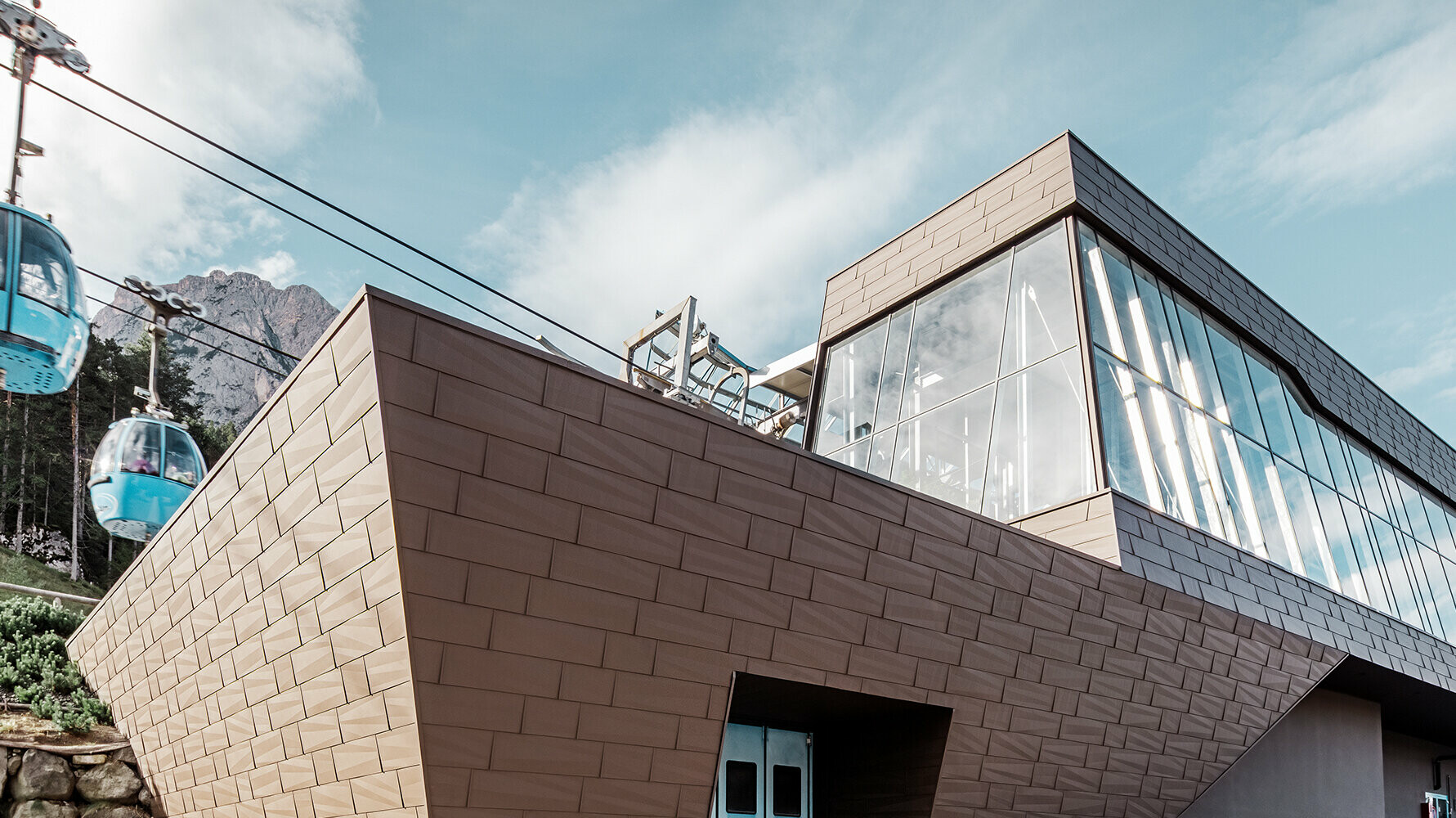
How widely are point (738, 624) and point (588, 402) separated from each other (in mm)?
2160

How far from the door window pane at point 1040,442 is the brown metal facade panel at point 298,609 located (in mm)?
7606

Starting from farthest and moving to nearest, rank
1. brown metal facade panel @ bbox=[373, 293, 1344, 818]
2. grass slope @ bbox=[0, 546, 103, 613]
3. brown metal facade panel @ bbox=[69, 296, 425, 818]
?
grass slope @ bbox=[0, 546, 103, 613]
brown metal facade panel @ bbox=[373, 293, 1344, 818]
brown metal facade panel @ bbox=[69, 296, 425, 818]

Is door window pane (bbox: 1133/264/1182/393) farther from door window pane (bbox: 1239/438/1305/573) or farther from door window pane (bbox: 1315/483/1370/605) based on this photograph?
door window pane (bbox: 1315/483/1370/605)

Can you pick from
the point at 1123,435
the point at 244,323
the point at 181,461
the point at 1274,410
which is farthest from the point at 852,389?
the point at 244,323

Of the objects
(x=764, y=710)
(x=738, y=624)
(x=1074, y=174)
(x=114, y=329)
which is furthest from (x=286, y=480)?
(x=114, y=329)

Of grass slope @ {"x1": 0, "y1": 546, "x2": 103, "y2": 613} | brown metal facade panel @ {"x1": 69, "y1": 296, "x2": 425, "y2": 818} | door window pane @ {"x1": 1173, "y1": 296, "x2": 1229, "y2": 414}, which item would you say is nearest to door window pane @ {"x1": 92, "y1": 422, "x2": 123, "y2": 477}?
brown metal facade panel @ {"x1": 69, "y1": 296, "x2": 425, "y2": 818}

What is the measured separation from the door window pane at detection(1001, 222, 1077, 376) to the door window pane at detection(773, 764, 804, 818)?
18.4ft

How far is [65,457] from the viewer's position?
118ft

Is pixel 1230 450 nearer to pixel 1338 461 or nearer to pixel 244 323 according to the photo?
pixel 1338 461

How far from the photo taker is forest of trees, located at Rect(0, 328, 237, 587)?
34.8 metres

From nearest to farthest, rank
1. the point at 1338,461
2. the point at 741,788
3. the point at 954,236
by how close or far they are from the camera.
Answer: the point at 741,788 → the point at 954,236 → the point at 1338,461

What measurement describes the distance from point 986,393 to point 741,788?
5.73 m

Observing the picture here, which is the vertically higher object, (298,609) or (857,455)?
(857,455)

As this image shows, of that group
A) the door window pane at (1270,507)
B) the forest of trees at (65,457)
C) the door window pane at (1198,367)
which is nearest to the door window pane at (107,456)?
the door window pane at (1198,367)
